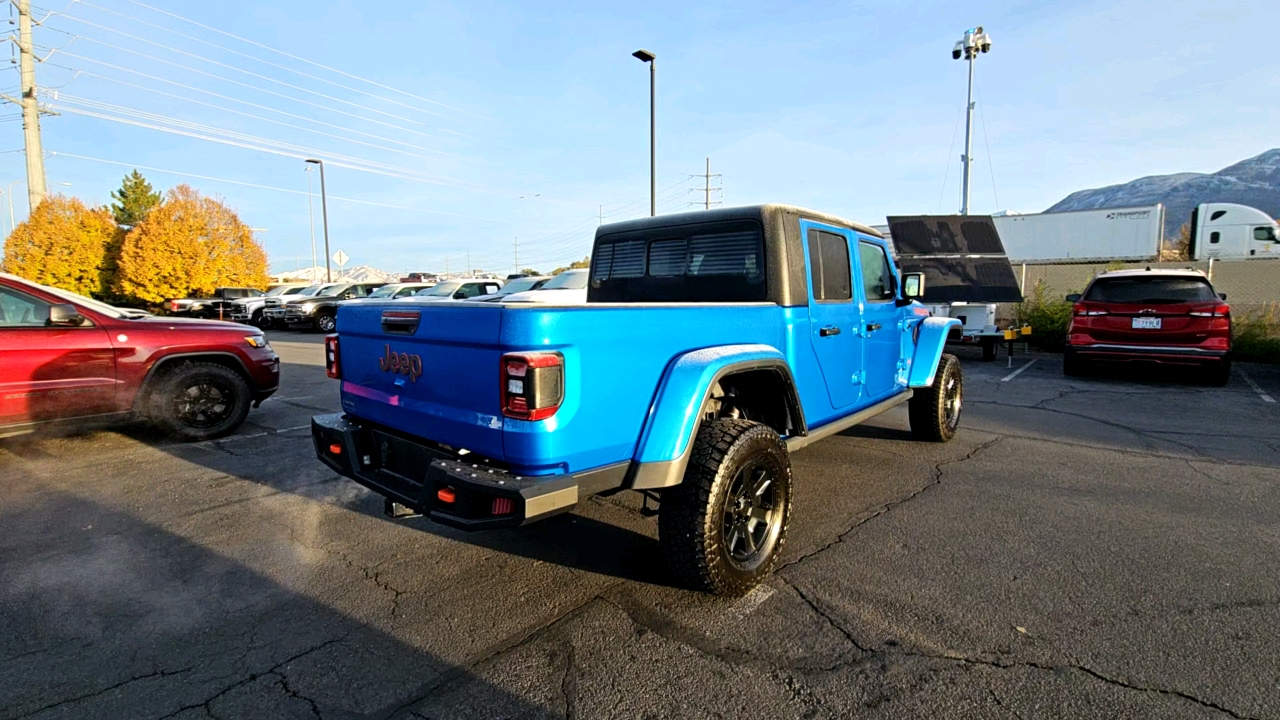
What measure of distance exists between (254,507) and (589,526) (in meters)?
2.34

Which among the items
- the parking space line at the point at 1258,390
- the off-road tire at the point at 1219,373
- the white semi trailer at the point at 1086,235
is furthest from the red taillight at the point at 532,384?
the white semi trailer at the point at 1086,235

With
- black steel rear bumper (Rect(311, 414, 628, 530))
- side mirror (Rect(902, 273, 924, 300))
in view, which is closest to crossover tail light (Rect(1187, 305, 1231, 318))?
side mirror (Rect(902, 273, 924, 300))

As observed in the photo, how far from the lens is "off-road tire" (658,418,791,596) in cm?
283

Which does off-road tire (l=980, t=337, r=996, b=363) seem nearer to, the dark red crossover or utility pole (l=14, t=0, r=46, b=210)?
the dark red crossover

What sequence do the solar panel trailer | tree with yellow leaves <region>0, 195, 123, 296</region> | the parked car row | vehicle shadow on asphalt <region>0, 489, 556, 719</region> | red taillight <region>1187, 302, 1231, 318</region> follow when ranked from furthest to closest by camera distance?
tree with yellow leaves <region>0, 195, 123, 296</region> < the parked car row < the solar panel trailer < red taillight <region>1187, 302, 1231, 318</region> < vehicle shadow on asphalt <region>0, 489, 556, 719</region>

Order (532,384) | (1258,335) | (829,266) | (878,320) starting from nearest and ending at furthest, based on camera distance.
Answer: (532,384)
(829,266)
(878,320)
(1258,335)

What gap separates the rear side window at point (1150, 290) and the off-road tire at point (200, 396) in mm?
11284

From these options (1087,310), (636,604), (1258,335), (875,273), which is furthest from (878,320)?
(1258,335)

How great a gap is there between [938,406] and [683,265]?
2978 mm

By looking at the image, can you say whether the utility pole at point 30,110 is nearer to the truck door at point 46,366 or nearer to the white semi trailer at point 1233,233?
the truck door at point 46,366

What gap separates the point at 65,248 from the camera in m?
27.6

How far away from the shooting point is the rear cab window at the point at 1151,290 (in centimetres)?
889

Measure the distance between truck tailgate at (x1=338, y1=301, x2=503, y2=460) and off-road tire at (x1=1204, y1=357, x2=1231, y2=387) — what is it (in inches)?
418

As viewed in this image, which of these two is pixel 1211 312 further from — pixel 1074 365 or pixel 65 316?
pixel 65 316
